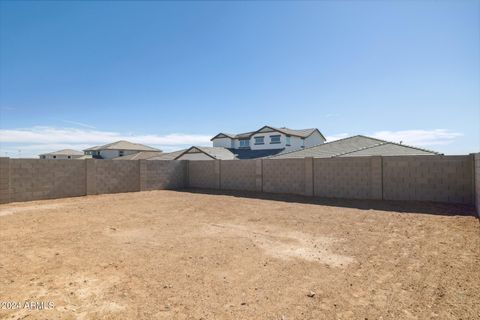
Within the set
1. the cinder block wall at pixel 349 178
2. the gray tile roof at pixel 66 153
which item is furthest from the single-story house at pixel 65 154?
the cinder block wall at pixel 349 178

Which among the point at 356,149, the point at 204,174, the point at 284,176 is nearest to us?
the point at 284,176

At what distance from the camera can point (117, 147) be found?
47719mm

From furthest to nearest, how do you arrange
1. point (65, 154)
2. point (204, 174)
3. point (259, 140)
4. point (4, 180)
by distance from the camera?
point (65, 154) → point (259, 140) → point (204, 174) → point (4, 180)

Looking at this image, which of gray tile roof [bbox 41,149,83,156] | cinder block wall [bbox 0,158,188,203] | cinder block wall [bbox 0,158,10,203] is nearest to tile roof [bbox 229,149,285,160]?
cinder block wall [bbox 0,158,188,203]

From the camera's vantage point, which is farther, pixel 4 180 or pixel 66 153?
pixel 66 153

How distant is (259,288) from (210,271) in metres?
1.05

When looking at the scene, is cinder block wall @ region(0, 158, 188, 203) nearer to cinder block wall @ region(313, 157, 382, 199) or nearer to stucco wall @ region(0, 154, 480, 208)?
stucco wall @ region(0, 154, 480, 208)

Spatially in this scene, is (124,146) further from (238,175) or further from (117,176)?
(238,175)

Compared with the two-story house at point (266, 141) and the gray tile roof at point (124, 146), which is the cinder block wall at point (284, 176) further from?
the gray tile roof at point (124, 146)

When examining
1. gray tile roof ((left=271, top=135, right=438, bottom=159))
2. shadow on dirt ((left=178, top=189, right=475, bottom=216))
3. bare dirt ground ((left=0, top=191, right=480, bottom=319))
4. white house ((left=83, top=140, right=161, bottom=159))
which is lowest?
bare dirt ground ((left=0, top=191, right=480, bottom=319))

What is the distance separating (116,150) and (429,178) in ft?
150

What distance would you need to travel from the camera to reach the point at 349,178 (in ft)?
43.2

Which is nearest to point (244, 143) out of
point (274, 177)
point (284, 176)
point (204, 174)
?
point (204, 174)

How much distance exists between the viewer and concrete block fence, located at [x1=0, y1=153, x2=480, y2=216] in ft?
36.2
